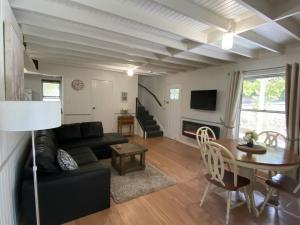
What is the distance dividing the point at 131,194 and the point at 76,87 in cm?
417

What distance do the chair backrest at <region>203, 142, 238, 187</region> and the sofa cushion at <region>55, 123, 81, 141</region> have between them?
10.4ft

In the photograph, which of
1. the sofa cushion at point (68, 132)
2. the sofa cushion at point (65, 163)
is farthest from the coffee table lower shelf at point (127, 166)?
the sofa cushion at point (68, 132)

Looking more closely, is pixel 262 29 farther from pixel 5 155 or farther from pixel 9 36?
pixel 5 155

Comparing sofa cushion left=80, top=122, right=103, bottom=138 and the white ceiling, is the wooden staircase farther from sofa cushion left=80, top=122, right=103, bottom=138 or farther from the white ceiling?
the white ceiling

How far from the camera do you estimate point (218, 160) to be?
2.17 meters

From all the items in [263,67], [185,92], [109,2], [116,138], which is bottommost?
[116,138]

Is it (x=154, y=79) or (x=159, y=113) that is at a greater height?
(x=154, y=79)

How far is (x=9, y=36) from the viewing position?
5.36 feet

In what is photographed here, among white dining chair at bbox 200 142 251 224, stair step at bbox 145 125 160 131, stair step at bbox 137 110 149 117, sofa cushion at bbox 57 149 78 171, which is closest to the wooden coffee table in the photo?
sofa cushion at bbox 57 149 78 171

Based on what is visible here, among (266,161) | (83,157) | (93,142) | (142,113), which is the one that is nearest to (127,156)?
(83,157)

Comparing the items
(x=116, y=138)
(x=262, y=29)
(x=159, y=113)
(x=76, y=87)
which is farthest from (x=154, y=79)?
(x=262, y=29)

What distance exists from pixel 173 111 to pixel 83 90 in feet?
10.4

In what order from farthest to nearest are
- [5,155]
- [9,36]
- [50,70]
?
1. [50,70]
2. [9,36]
3. [5,155]

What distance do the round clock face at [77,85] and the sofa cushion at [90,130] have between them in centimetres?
172
